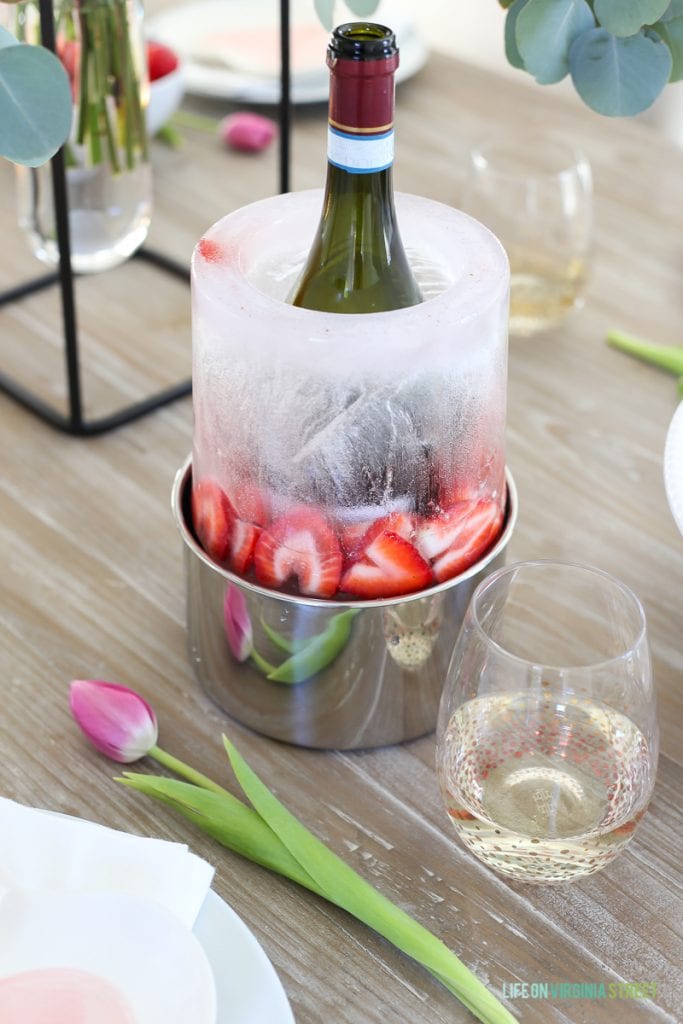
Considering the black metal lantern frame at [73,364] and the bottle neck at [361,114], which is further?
the black metal lantern frame at [73,364]

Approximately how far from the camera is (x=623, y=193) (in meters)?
1.07

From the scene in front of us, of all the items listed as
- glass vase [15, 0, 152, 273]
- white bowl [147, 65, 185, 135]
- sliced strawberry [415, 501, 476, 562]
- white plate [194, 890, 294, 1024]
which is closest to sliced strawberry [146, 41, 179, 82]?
white bowl [147, 65, 185, 135]

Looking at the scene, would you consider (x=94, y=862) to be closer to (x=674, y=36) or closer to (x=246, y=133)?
(x=674, y=36)

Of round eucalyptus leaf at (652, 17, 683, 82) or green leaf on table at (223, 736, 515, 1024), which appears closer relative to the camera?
green leaf on table at (223, 736, 515, 1024)

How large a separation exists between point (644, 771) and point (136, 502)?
364 mm

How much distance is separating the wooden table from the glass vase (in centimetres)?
8

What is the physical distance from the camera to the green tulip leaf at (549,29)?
60 centimetres

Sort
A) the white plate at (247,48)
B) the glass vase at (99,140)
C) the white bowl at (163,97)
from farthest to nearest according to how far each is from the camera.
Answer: the white plate at (247,48)
the white bowl at (163,97)
the glass vase at (99,140)

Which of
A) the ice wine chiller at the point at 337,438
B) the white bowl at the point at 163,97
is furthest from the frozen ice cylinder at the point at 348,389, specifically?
the white bowl at the point at 163,97

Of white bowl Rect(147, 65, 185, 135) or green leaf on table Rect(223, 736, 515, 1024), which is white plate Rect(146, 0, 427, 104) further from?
green leaf on table Rect(223, 736, 515, 1024)

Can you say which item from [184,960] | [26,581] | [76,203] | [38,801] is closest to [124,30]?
[76,203]

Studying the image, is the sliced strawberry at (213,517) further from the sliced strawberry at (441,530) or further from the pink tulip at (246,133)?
the pink tulip at (246,133)

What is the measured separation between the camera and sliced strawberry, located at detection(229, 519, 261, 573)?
0.56m

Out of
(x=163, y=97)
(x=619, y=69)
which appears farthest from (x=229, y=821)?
(x=163, y=97)
